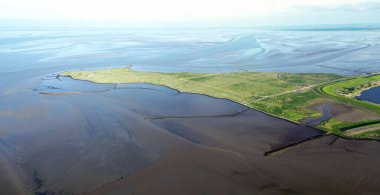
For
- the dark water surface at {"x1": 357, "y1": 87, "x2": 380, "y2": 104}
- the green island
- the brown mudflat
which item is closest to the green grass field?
the green island

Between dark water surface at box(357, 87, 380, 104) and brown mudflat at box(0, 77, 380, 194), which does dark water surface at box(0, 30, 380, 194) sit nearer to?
brown mudflat at box(0, 77, 380, 194)

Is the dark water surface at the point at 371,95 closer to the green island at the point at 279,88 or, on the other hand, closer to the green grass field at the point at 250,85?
Answer: the green island at the point at 279,88

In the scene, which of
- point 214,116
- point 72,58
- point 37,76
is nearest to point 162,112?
point 214,116

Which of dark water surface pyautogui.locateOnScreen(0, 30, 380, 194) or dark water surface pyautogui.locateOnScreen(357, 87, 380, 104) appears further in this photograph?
dark water surface pyautogui.locateOnScreen(357, 87, 380, 104)

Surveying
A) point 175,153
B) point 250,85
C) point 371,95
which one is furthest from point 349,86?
point 175,153

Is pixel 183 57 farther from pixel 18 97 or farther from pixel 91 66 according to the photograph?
pixel 18 97

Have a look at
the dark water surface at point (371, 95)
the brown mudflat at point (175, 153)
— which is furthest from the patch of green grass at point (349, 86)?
the brown mudflat at point (175, 153)

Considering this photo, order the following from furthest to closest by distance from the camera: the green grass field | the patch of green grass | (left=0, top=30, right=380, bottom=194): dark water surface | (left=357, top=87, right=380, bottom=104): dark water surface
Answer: (left=357, top=87, right=380, bottom=104): dark water surface → the green grass field → the patch of green grass → (left=0, top=30, right=380, bottom=194): dark water surface

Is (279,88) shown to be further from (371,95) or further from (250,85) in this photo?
(371,95)
